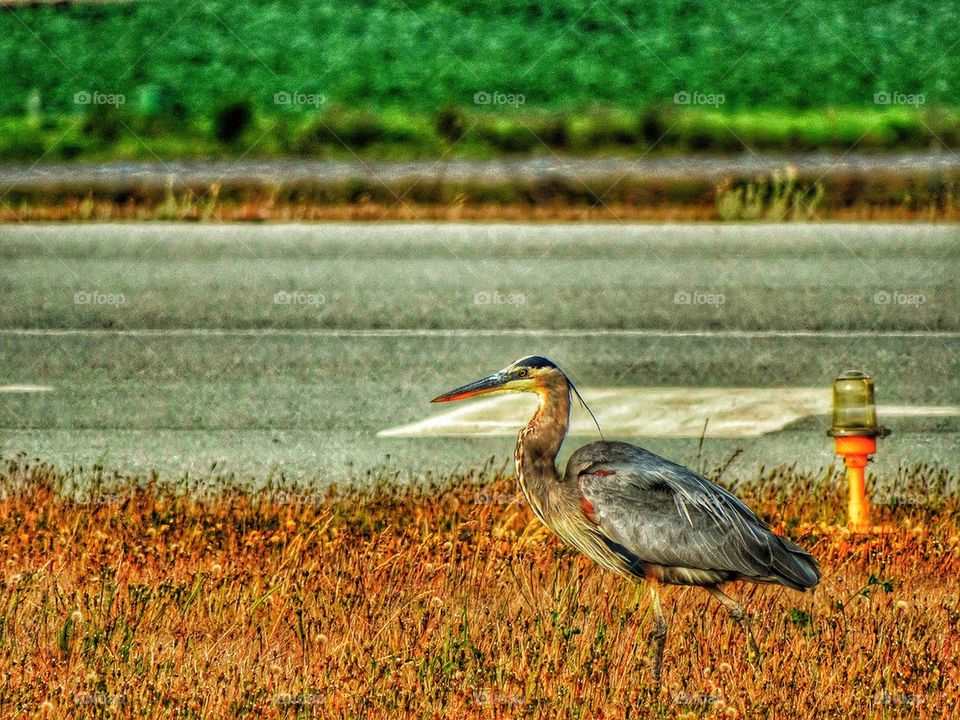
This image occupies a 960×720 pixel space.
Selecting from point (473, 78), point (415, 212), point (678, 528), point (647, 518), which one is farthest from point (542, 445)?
point (473, 78)

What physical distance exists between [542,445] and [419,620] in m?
0.77

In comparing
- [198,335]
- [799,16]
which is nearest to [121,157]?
[198,335]

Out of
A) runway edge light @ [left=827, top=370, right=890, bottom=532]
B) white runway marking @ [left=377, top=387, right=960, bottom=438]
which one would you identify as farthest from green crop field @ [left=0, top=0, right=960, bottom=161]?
runway edge light @ [left=827, top=370, right=890, bottom=532]

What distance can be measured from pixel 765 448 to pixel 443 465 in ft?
6.51

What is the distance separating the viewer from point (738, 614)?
519 centimetres

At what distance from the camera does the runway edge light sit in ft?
20.4

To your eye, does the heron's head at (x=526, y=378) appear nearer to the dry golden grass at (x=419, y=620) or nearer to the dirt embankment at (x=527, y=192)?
the dry golden grass at (x=419, y=620)

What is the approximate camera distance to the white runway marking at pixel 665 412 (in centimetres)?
938

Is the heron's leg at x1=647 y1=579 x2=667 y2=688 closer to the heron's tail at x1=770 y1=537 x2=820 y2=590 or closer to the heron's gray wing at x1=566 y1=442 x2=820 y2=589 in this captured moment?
the heron's gray wing at x1=566 y1=442 x2=820 y2=589

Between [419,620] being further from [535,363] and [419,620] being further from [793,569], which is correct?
[793,569]

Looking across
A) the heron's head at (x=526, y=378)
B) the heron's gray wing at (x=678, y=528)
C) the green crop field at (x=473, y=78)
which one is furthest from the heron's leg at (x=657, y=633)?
the green crop field at (x=473, y=78)

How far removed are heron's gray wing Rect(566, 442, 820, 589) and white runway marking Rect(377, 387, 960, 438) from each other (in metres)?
3.82

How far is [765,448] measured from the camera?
8.99m

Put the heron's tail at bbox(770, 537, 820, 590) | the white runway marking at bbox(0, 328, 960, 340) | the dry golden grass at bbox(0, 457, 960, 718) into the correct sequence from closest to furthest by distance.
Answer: the dry golden grass at bbox(0, 457, 960, 718) → the heron's tail at bbox(770, 537, 820, 590) → the white runway marking at bbox(0, 328, 960, 340)
